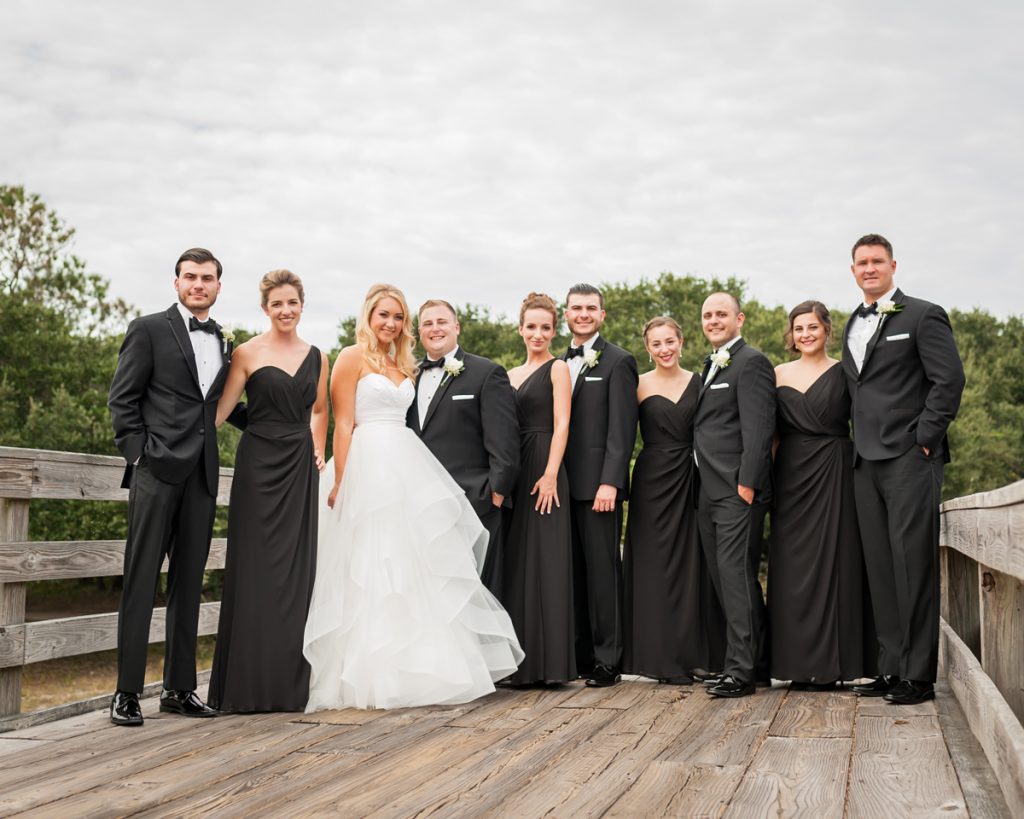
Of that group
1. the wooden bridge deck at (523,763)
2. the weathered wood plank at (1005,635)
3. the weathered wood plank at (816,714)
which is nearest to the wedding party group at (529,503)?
the weathered wood plank at (816,714)

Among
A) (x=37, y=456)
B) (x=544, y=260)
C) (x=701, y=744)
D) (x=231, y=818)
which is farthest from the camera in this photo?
(x=544, y=260)

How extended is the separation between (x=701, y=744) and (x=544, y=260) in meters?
32.3

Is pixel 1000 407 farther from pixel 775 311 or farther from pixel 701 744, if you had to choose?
pixel 701 744

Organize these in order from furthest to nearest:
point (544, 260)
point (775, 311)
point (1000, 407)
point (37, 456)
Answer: point (544, 260) < point (1000, 407) < point (775, 311) < point (37, 456)

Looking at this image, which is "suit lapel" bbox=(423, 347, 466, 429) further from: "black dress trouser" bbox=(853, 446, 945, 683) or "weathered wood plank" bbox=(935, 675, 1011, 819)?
"weathered wood plank" bbox=(935, 675, 1011, 819)

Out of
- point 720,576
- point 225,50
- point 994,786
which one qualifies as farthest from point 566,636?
point 225,50

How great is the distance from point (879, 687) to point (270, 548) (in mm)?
3169

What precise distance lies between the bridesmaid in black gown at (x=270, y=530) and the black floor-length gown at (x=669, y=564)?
1964 millimetres

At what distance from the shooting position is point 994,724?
316 cm

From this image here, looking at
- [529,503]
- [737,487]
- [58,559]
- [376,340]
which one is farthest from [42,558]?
[737,487]

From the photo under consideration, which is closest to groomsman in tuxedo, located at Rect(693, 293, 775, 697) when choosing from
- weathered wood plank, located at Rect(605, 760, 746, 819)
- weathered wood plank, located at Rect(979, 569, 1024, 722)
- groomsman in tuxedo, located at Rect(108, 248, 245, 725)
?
weathered wood plank, located at Rect(979, 569, 1024, 722)

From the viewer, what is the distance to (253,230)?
22844 mm

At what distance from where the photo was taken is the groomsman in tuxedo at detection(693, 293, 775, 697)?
215 inches

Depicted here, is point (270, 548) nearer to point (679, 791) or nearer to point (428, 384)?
point (428, 384)
